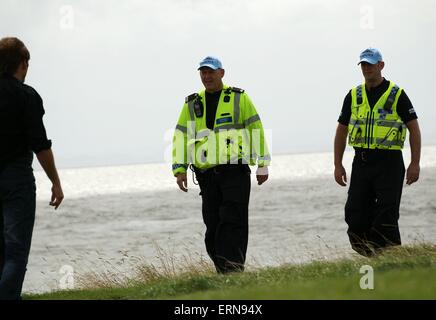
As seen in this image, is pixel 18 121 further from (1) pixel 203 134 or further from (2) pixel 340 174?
(2) pixel 340 174

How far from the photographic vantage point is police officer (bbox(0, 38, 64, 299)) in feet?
25.8

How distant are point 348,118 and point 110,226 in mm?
46195

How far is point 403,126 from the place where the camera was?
33.3ft

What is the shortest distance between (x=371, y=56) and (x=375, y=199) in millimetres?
1692

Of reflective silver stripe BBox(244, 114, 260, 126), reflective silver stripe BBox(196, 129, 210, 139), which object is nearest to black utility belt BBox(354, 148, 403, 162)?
reflective silver stripe BBox(244, 114, 260, 126)

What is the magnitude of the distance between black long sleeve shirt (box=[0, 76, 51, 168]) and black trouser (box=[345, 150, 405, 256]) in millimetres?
4001

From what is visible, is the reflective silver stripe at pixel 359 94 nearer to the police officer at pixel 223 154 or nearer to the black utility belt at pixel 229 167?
the police officer at pixel 223 154

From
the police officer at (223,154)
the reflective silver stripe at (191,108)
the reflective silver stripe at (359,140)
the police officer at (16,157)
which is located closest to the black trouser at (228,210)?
the police officer at (223,154)

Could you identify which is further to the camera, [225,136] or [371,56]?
[371,56]

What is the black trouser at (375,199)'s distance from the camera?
10.1m

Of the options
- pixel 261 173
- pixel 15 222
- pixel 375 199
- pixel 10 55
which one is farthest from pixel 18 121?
pixel 375 199

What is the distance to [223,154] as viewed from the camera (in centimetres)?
971
